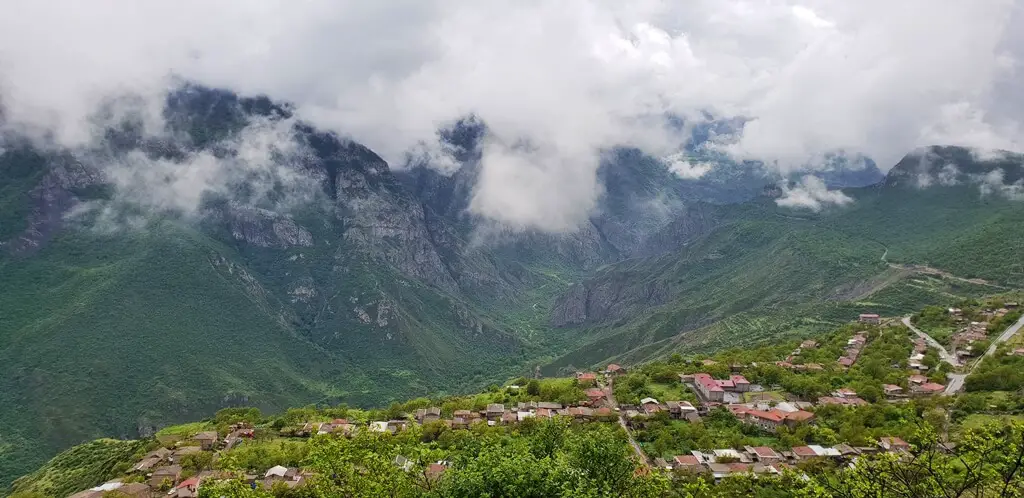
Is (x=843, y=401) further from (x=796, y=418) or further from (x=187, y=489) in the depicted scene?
(x=187, y=489)

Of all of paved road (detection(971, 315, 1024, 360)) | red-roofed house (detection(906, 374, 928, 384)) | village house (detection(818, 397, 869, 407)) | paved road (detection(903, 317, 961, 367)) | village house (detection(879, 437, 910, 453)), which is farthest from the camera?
paved road (detection(971, 315, 1024, 360))

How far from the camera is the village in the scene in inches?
2554

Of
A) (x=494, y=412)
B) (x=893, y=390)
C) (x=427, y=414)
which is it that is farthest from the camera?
(x=427, y=414)

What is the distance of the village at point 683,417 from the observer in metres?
64.9

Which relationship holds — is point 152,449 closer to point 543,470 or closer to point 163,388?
point 543,470

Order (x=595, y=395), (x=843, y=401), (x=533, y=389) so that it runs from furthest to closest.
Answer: (x=533, y=389), (x=595, y=395), (x=843, y=401)

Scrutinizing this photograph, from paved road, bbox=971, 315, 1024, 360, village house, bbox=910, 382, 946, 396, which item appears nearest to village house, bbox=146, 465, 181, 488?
village house, bbox=910, 382, 946, 396

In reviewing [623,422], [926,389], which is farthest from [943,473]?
[926,389]

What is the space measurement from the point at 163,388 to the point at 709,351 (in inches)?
7385

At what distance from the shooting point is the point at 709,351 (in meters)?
168

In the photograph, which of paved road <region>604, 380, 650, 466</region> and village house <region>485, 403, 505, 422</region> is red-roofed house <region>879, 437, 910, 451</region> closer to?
paved road <region>604, 380, 650, 466</region>

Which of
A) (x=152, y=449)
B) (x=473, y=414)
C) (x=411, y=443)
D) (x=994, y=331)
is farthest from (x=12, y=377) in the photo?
(x=994, y=331)

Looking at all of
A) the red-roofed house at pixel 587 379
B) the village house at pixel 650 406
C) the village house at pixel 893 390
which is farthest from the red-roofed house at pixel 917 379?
the red-roofed house at pixel 587 379

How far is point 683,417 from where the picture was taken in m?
82.6
